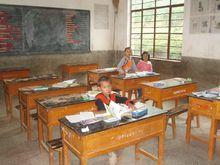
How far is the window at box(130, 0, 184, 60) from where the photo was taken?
21.2 feet

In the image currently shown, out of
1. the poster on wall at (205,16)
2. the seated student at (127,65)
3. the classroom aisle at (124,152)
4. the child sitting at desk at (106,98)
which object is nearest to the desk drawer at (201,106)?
the classroom aisle at (124,152)

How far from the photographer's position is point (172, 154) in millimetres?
3516

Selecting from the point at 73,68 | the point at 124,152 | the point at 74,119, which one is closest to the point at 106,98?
the point at 74,119

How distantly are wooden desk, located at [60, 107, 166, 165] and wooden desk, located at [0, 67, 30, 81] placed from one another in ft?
13.6

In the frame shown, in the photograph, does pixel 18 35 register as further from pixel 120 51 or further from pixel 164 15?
pixel 164 15

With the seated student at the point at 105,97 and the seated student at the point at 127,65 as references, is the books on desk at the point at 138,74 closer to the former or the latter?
the seated student at the point at 127,65

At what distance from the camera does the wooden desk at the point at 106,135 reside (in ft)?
7.34

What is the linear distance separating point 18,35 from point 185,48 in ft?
13.9

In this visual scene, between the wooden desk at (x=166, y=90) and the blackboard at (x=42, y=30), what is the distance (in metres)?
3.70

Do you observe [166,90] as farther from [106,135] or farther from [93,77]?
[93,77]

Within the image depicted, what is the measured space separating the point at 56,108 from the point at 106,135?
105cm

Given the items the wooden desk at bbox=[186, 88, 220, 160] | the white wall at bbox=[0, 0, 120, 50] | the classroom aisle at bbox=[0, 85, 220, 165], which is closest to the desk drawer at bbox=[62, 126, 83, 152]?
the classroom aisle at bbox=[0, 85, 220, 165]

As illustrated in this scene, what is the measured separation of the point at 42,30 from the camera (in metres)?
6.95

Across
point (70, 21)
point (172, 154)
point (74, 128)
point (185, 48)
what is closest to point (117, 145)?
point (74, 128)
